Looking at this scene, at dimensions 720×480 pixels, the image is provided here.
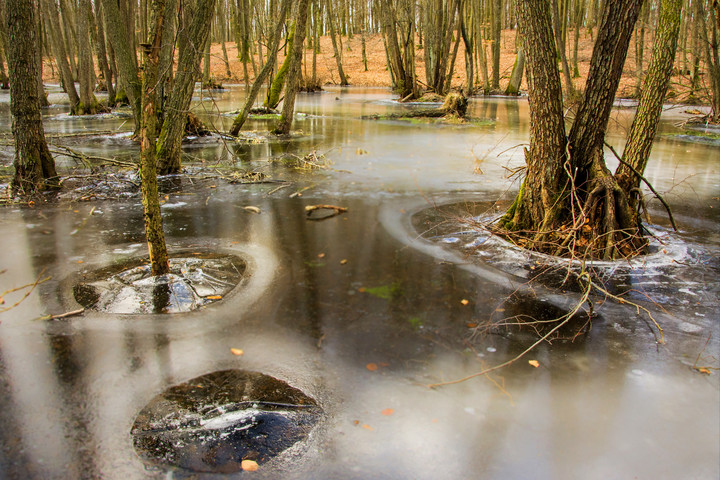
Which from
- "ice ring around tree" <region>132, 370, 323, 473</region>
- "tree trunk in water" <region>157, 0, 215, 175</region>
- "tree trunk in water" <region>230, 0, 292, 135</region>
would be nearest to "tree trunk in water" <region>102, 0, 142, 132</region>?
"tree trunk in water" <region>157, 0, 215, 175</region>

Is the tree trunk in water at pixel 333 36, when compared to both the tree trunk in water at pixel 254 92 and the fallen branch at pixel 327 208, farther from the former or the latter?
the fallen branch at pixel 327 208

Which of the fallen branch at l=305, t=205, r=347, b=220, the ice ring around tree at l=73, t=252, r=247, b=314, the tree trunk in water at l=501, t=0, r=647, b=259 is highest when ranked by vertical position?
the tree trunk in water at l=501, t=0, r=647, b=259

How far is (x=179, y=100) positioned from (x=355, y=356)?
7.28 metres

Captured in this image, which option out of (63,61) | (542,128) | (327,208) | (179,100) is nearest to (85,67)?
(63,61)

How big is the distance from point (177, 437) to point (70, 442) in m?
0.60

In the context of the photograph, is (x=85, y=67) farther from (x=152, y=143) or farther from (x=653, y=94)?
(x=653, y=94)

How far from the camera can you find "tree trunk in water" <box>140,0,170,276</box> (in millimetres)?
4270

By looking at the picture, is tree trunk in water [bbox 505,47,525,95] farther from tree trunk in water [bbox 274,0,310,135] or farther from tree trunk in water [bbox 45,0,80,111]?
tree trunk in water [bbox 45,0,80,111]

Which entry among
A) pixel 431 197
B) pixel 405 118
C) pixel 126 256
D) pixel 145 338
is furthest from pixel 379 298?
pixel 405 118

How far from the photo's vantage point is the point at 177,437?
2955mm

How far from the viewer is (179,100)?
9.31m

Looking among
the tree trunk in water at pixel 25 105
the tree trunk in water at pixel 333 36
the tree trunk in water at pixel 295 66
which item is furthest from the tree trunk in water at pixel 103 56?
the tree trunk in water at pixel 25 105

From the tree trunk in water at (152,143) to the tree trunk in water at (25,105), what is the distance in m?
4.29

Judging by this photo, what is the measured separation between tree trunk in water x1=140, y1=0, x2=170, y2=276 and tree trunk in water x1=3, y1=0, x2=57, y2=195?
14.1ft
